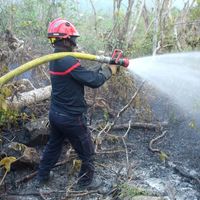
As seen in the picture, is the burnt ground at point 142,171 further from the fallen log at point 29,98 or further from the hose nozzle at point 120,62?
the hose nozzle at point 120,62

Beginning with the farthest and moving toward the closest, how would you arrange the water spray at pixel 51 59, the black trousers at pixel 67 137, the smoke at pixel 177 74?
the smoke at pixel 177 74, the black trousers at pixel 67 137, the water spray at pixel 51 59

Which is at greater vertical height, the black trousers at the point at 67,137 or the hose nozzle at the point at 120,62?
the hose nozzle at the point at 120,62

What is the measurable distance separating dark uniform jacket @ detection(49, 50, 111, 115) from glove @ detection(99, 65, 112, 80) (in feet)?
0.08

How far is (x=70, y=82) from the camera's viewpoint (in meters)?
3.97

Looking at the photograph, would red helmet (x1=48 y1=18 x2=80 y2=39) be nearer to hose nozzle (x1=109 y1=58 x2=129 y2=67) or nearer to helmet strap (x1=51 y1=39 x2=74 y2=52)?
helmet strap (x1=51 y1=39 x2=74 y2=52)

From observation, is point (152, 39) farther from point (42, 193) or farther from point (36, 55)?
point (42, 193)

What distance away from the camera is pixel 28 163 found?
464 cm

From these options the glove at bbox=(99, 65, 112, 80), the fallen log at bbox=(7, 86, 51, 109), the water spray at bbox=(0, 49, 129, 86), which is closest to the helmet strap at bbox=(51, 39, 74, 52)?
the water spray at bbox=(0, 49, 129, 86)

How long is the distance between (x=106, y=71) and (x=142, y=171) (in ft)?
4.90

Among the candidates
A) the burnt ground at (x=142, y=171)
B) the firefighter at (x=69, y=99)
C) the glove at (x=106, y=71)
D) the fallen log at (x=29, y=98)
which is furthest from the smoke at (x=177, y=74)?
the fallen log at (x=29, y=98)

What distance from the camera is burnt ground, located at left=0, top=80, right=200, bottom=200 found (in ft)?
13.7

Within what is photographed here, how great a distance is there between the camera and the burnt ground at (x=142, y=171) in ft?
13.7

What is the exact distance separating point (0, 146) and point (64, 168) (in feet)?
2.99

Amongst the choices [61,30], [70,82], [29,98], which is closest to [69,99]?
[70,82]
